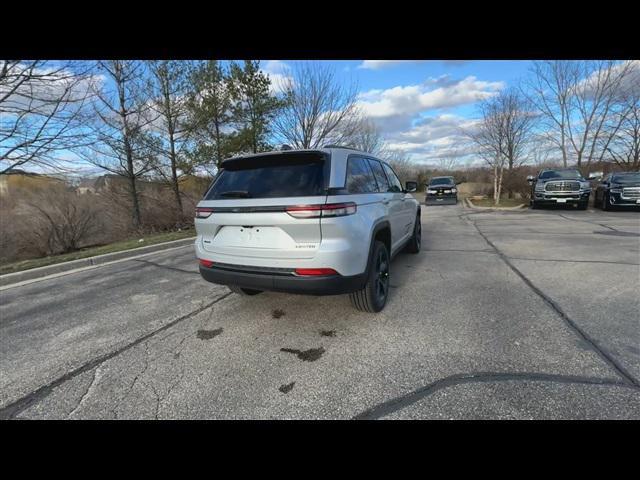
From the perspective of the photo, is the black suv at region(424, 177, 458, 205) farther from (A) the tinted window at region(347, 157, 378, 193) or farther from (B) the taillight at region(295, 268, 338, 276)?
(B) the taillight at region(295, 268, 338, 276)

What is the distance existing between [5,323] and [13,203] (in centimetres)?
1285

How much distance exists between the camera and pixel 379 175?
4.23m

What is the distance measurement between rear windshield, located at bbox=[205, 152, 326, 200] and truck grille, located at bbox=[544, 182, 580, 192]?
15456mm

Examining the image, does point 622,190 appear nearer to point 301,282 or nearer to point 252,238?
point 301,282

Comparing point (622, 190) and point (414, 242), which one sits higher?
point (622, 190)

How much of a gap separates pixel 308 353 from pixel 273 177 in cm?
170

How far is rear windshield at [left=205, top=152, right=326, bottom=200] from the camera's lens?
281cm

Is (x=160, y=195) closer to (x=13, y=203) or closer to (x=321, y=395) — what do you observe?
(x=13, y=203)

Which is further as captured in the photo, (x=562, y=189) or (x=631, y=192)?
(x=562, y=189)

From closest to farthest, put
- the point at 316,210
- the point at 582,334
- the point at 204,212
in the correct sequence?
the point at 316,210
the point at 582,334
the point at 204,212

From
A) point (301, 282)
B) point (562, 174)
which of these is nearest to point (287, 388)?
point (301, 282)

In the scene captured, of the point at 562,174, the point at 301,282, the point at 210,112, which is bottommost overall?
the point at 301,282

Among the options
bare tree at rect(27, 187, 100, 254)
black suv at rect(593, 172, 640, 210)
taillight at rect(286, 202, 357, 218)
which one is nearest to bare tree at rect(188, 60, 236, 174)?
bare tree at rect(27, 187, 100, 254)
